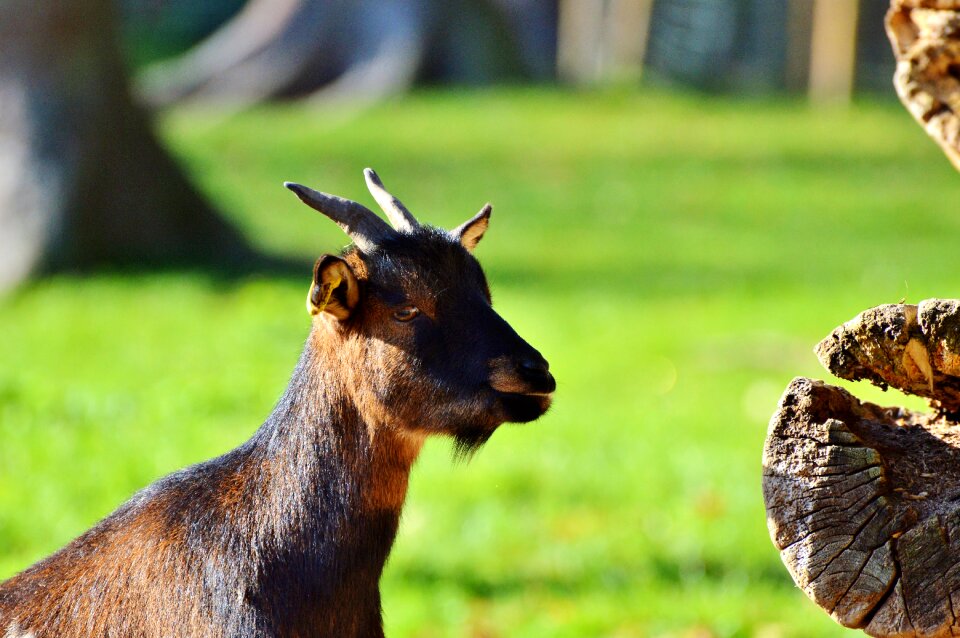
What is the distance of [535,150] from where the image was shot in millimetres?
17234

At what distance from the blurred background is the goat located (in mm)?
1457

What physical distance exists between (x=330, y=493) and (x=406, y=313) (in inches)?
21.9

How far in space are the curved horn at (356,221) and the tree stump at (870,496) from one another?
1.24 meters

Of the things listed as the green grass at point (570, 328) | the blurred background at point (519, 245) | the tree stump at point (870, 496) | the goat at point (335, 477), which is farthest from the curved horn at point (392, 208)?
the green grass at point (570, 328)

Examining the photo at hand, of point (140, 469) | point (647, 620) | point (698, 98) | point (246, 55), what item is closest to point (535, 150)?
point (698, 98)

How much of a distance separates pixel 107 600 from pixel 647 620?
8.62 ft

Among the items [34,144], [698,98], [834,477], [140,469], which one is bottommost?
[834,477]

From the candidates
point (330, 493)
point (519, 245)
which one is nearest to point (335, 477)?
point (330, 493)

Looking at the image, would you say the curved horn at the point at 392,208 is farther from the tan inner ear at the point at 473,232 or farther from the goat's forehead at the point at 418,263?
the tan inner ear at the point at 473,232

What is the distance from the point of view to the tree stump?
10.6 ft

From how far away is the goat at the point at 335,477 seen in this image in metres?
3.80

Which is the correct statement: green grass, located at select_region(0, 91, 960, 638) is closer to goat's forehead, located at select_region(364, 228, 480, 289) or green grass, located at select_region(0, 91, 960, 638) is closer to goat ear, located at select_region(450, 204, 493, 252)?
goat ear, located at select_region(450, 204, 493, 252)

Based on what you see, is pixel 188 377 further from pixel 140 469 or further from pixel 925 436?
pixel 925 436

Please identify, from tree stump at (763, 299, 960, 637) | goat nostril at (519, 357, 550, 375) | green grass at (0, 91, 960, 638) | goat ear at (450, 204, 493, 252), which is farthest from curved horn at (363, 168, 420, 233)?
green grass at (0, 91, 960, 638)
